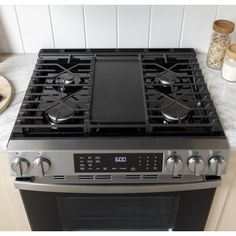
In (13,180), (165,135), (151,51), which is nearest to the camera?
(165,135)

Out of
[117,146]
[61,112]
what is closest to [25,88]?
[61,112]

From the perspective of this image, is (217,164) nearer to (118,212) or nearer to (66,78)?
(118,212)

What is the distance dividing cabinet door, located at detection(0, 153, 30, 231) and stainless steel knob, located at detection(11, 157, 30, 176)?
7 cm

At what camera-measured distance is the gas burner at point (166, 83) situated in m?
1.20

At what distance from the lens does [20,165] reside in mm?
983

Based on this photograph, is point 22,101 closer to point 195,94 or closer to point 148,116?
point 148,116

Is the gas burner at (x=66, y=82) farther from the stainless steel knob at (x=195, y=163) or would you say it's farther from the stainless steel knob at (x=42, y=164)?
the stainless steel knob at (x=195, y=163)

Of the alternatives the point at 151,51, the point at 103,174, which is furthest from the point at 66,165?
the point at 151,51

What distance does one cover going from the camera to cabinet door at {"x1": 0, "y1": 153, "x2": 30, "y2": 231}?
3.65ft

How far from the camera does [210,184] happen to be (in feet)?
3.45

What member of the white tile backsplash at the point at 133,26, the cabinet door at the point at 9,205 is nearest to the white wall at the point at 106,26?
the white tile backsplash at the point at 133,26

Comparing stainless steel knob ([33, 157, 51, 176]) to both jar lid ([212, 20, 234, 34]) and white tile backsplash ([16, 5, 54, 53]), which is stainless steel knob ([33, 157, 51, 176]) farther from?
jar lid ([212, 20, 234, 34])

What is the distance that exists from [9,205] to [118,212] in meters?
0.37

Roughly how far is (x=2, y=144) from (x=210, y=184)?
24.6 inches
